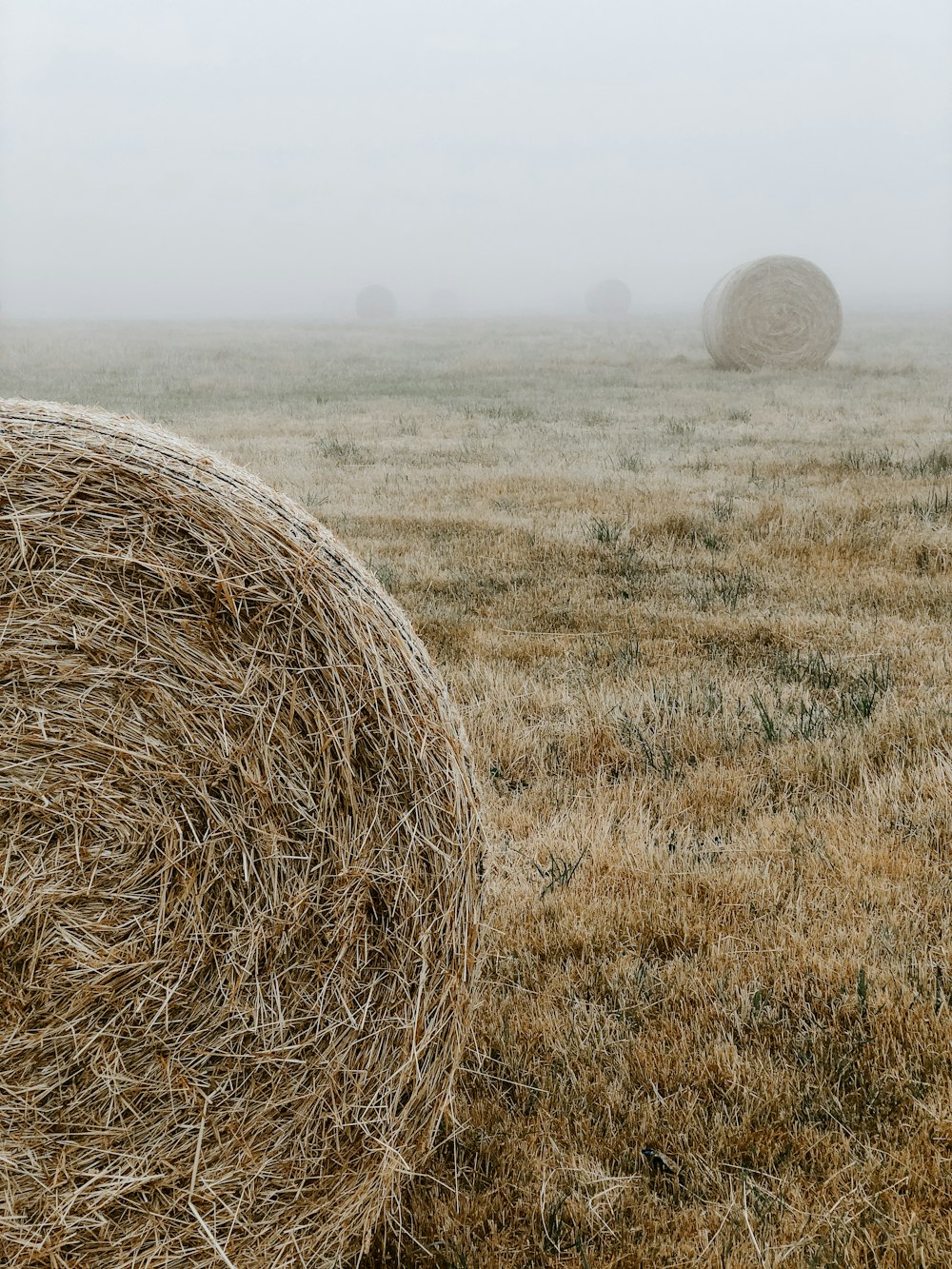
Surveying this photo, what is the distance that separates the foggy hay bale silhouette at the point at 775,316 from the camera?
19.5 m

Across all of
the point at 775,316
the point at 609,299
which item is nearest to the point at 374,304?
the point at 609,299

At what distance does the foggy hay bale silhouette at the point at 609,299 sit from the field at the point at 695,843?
43.9 meters

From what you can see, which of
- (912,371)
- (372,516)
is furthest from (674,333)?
(372,516)

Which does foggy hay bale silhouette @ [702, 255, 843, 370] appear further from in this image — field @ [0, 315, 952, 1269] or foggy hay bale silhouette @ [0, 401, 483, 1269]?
A: foggy hay bale silhouette @ [0, 401, 483, 1269]

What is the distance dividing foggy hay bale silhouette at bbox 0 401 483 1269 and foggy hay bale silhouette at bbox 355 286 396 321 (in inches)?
2045

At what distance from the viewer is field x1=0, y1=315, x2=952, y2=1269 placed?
250 cm

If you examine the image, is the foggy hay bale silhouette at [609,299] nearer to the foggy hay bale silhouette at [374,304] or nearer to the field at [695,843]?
the foggy hay bale silhouette at [374,304]

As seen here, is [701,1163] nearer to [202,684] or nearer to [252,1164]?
[252,1164]

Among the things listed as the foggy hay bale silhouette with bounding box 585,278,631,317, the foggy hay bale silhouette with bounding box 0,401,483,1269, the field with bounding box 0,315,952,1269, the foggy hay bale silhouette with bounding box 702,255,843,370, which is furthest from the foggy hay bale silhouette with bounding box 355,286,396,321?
the foggy hay bale silhouette with bounding box 0,401,483,1269

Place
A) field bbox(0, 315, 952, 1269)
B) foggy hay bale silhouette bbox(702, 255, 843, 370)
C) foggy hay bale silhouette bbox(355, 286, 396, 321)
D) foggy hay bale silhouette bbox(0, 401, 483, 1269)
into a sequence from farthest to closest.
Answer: foggy hay bale silhouette bbox(355, 286, 396, 321)
foggy hay bale silhouette bbox(702, 255, 843, 370)
field bbox(0, 315, 952, 1269)
foggy hay bale silhouette bbox(0, 401, 483, 1269)

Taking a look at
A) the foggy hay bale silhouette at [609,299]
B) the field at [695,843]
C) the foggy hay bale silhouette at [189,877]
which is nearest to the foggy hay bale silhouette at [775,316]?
the field at [695,843]

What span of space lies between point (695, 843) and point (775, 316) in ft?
57.1

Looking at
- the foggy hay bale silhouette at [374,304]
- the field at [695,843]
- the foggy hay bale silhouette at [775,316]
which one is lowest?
the field at [695,843]

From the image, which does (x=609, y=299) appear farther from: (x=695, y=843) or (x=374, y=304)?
(x=695, y=843)
